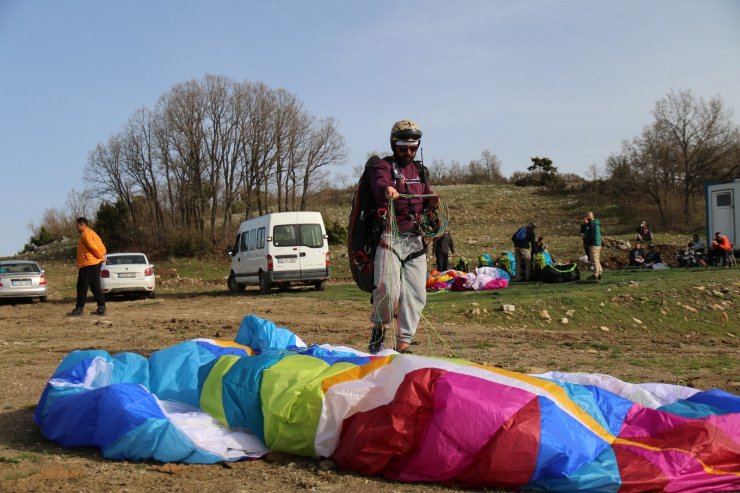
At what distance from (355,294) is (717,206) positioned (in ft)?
51.4

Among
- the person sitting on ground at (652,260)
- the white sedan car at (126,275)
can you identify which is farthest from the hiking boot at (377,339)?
the person sitting on ground at (652,260)

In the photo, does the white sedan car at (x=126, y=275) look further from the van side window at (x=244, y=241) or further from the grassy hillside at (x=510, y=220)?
the grassy hillside at (x=510, y=220)

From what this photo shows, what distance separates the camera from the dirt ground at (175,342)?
343 cm

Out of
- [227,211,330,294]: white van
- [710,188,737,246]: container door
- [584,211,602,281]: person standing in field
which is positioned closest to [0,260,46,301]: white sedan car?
[227,211,330,294]: white van

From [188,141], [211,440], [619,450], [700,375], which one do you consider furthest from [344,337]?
[188,141]

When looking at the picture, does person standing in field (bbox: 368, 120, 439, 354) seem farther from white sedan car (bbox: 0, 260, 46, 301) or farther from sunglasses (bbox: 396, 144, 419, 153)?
white sedan car (bbox: 0, 260, 46, 301)

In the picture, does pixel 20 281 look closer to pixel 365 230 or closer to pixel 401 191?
pixel 365 230

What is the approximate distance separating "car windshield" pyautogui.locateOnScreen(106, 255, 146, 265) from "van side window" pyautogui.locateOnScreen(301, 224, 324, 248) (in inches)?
204

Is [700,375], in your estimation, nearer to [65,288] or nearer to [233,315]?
[233,315]

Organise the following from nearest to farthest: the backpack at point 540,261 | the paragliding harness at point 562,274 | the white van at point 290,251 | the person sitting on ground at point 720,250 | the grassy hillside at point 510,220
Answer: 1. the paragliding harness at point 562,274
2. the backpack at point 540,261
3. the white van at point 290,251
4. the person sitting on ground at point 720,250
5. the grassy hillside at point 510,220

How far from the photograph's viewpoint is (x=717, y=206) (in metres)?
25.2

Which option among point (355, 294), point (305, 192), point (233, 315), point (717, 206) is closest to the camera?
point (233, 315)

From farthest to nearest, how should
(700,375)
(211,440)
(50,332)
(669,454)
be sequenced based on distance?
1. (50,332)
2. (700,375)
3. (211,440)
4. (669,454)

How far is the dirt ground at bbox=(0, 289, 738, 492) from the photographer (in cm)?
343
